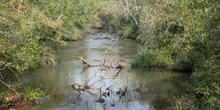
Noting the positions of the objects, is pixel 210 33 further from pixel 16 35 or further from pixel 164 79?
pixel 164 79

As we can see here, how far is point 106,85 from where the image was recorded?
25781 mm

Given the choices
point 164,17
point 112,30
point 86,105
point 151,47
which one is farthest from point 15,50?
point 112,30

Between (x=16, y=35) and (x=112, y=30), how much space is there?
2116 inches

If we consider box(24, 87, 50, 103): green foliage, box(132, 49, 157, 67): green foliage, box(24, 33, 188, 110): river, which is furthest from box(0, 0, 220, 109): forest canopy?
box(24, 87, 50, 103): green foliage

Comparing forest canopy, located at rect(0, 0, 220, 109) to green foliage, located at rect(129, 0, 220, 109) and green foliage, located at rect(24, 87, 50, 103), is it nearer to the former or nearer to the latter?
green foliage, located at rect(129, 0, 220, 109)

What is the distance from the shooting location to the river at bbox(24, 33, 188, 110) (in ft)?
68.5

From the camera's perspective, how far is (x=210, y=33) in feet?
42.4

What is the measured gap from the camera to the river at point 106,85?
20.9m

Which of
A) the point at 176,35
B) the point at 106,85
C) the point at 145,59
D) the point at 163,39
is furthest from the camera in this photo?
the point at 145,59

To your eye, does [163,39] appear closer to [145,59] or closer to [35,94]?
[145,59]

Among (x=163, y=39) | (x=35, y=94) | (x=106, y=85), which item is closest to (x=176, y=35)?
(x=163, y=39)

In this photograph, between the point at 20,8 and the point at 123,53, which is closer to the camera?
the point at 20,8

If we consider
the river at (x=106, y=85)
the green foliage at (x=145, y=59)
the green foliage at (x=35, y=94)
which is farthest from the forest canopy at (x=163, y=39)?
the green foliage at (x=35, y=94)

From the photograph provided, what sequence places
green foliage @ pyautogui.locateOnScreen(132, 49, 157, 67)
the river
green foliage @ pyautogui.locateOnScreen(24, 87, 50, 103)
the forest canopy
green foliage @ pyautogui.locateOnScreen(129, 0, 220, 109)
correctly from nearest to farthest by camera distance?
the forest canopy < green foliage @ pyautogui.locateOnScreen(129, 0, 220, 109) < green foliage @ pyautogui.locateOnScreen(24, 87, 50, 103) < the river < green foliage @ pyautogui.locateOnScreen(132, 49, 157, 67)
